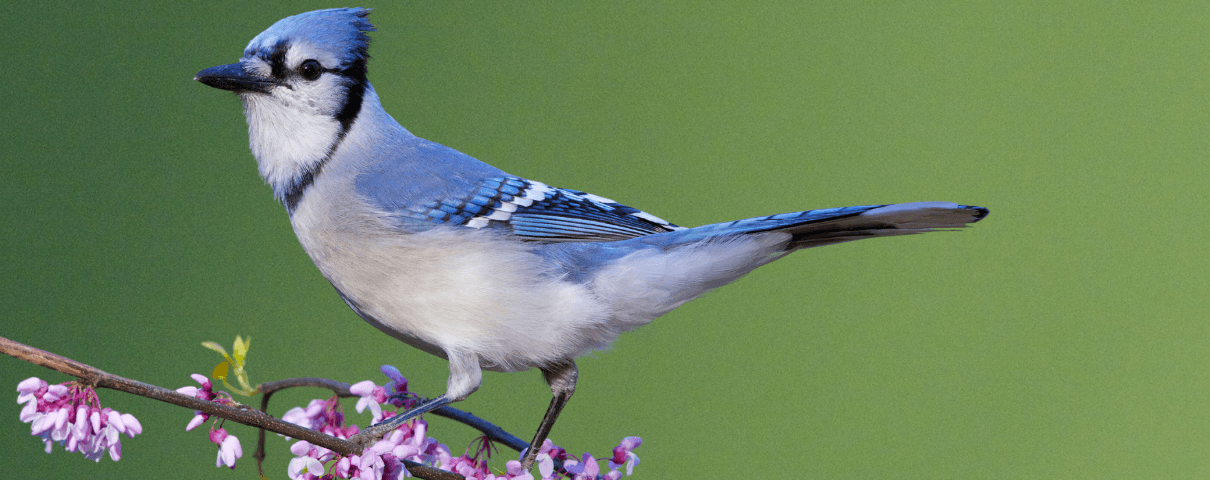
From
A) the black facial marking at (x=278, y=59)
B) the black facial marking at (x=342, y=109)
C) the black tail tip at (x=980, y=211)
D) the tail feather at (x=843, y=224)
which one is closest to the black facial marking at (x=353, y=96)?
the black facial marking at (x=342, y=109)

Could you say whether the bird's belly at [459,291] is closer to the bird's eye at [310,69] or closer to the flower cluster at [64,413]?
the bird's eye at [310,69]

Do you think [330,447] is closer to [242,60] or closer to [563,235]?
[563,235]

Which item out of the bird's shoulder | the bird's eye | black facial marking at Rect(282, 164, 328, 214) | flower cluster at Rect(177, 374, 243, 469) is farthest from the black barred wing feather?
flower cluster at Rect(177, 374, 243, 469)

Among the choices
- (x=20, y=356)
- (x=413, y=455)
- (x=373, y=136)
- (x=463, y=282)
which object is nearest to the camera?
(x=20, y=356)

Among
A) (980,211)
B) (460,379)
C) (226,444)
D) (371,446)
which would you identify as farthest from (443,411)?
(980,211)

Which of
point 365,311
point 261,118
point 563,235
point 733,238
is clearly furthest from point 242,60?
point 733,238

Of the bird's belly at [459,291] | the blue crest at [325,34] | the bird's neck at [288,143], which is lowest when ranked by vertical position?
the bird's belly at [459,291]
